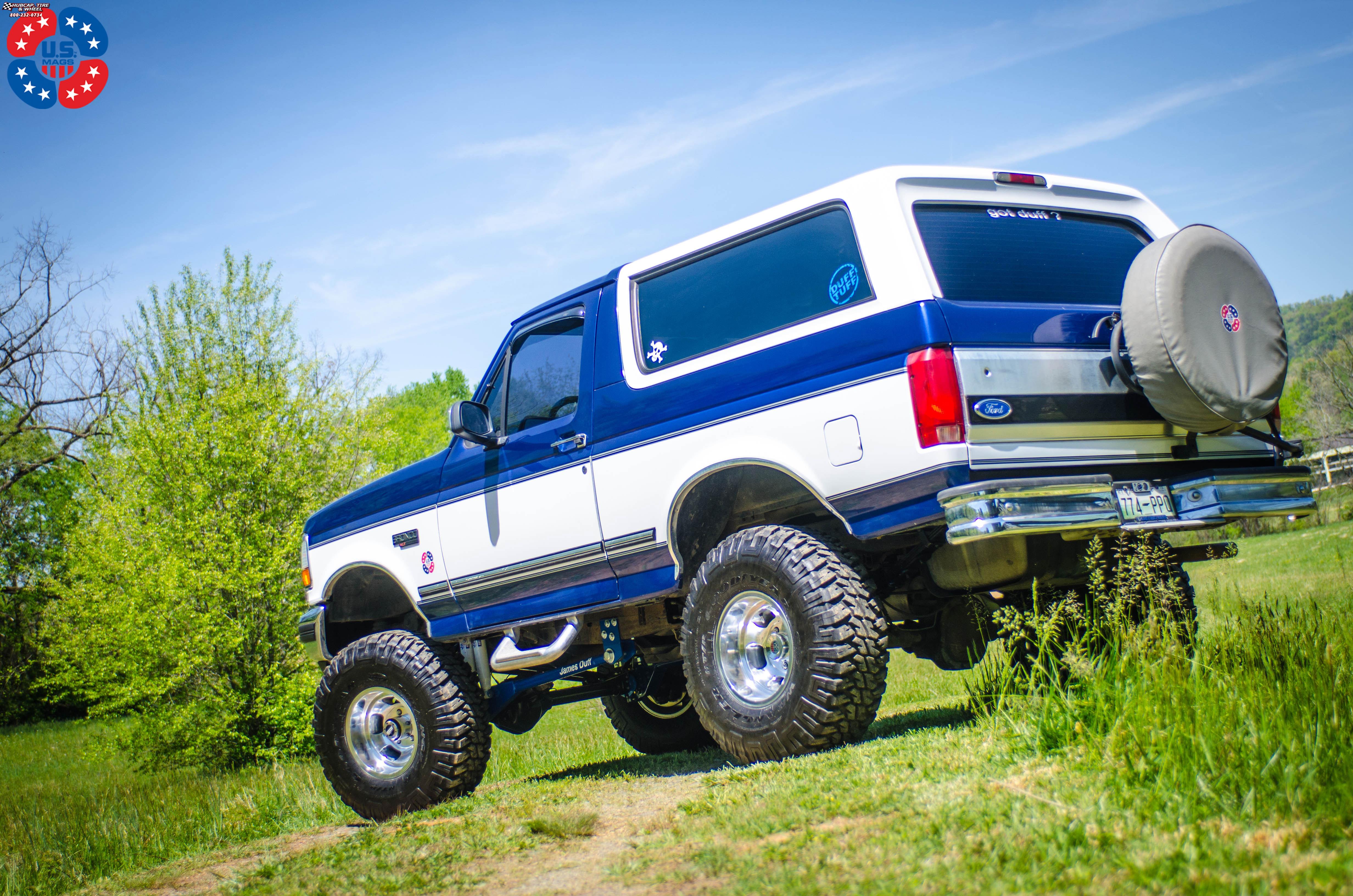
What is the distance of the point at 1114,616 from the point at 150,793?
1303 centimetres

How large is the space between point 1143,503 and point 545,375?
316 centimetres

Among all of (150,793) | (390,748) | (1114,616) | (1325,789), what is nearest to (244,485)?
(150,793)

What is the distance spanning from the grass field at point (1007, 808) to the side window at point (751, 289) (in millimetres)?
1868

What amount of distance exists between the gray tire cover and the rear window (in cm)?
34

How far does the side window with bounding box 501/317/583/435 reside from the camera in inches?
213

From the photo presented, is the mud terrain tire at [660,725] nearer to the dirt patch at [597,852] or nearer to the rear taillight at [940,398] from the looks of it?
the dirt patch at [597,852]

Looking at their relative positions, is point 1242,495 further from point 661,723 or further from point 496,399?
point 661,723

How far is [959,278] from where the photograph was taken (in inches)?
163

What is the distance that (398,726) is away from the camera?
18.9ft

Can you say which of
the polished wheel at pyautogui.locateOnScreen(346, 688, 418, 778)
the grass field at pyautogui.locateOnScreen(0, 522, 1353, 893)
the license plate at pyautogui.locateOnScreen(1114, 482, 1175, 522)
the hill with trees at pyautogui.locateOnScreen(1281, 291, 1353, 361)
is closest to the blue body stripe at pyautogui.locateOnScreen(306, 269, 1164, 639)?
the polished wheel at pyautogui.locateOnScreen(346, 688, 418, 778)

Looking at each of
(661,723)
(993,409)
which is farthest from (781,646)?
(661,723)

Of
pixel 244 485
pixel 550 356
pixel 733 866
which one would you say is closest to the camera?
pixel 733 866

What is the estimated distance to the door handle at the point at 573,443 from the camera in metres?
5.08

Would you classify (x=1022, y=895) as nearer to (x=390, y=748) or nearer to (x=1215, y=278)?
(x=1215, y=278)
